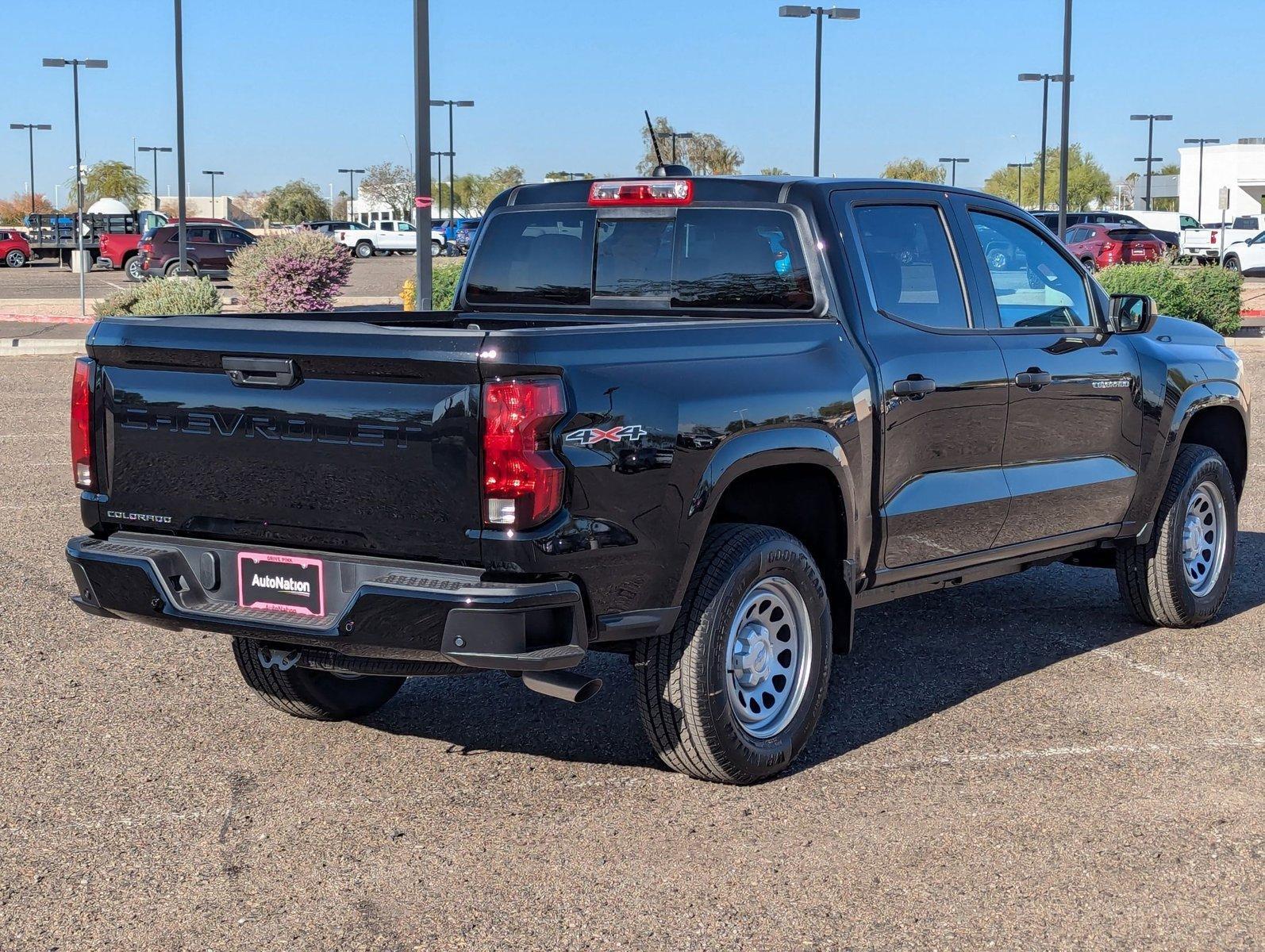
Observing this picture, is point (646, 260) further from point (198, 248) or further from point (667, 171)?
point (198, 248)

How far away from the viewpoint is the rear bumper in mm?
4320

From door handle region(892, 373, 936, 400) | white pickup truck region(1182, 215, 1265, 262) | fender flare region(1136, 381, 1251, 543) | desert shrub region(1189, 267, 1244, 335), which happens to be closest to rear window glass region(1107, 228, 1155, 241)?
white pickup truck region(1182, 215, 1265, 262)

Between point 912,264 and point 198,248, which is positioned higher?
point 198,248

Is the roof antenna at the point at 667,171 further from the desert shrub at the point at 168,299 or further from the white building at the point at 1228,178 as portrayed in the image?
the white building at the point at 1228,178

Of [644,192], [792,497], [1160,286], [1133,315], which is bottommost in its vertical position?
[792,497]

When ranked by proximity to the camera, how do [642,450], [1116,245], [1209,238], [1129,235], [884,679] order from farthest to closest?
[1209,238] < [1129,235] < [1116,245] < [884,679] < [642,450]

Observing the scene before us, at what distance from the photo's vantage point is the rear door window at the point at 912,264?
5.76 m

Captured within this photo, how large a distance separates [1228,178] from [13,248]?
7562 centimetres

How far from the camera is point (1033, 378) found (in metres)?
6.26

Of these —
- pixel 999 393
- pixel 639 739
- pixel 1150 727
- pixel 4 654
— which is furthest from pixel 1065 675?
pixel 4 654

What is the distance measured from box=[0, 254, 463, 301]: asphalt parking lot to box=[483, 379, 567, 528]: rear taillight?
89.3 ft

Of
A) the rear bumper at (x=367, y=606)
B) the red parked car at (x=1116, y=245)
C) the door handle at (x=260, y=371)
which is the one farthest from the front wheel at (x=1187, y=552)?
the red parked car at (x=1116, y=245)

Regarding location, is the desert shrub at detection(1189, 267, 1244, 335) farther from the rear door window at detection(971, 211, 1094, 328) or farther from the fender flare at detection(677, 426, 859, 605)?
the fender flare at detection(677, 426, 859, 605)

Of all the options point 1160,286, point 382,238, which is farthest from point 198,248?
point 1160,286
